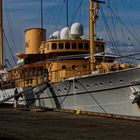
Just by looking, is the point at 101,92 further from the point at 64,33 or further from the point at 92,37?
the point at 64,33

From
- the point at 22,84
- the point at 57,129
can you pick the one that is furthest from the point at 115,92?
the point at 22,84

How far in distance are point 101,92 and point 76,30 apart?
9193 mm

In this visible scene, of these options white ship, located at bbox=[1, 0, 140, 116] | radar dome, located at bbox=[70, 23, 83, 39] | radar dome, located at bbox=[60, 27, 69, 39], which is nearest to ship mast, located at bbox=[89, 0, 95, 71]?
white ship, located at bbox=[1, 0, 140, 116]

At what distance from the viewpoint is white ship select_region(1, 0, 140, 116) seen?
22895mm

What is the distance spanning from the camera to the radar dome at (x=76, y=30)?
106ft

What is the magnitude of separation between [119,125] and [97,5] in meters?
10.4

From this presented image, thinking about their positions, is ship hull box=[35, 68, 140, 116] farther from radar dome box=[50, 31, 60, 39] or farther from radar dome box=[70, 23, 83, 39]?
radar dome box=[50, 31, 60, 39]

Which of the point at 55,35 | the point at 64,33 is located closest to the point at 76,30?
the point at 64,33

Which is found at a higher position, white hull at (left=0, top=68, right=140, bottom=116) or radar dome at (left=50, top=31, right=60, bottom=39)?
radar dome at (left=50, top=31, right=60, bottom=39)

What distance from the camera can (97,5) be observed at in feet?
87.1

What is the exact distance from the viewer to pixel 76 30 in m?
32.3

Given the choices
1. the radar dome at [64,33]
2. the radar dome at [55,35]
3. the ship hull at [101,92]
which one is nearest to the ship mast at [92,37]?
the ship hull at [101,92]

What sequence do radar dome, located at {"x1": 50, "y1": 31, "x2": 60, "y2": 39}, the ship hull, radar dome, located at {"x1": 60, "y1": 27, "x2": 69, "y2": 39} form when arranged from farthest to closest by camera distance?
radar dome, located at {"x1": 50, "y1": 31, "x2": 60, "y2": 39} → radar dome, located at {"x1": 60, "y1": 27, "x2": 69, "y2": 39} → the ship hull

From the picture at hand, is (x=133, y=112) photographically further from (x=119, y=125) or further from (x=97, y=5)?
(x=97, y=5)
